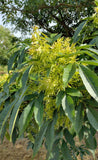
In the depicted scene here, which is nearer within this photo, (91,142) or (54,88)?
(54,88)

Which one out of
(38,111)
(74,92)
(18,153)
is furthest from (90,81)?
(18,153)

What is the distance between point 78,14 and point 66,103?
223 centimetres

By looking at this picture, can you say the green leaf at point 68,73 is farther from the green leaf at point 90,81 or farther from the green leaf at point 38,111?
the green leaf at point 38,111

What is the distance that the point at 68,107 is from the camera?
54cm

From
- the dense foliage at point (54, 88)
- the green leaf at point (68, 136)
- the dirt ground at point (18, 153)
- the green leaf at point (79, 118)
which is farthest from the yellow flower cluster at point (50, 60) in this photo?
the dirt ground at point (18, 153)

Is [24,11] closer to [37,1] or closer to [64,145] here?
[37,1]

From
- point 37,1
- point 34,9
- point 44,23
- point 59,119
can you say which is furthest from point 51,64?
point 44,23

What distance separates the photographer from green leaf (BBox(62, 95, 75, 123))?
0.52 metres

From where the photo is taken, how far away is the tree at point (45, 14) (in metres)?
2.38

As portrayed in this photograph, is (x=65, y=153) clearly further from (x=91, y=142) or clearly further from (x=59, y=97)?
(x=59, y=97)

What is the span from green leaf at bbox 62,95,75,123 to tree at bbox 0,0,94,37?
1.95 meters

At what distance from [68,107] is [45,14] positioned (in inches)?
99.9

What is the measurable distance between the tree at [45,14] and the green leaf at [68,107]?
195 centimetres

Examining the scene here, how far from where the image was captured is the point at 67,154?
28.3 inches
